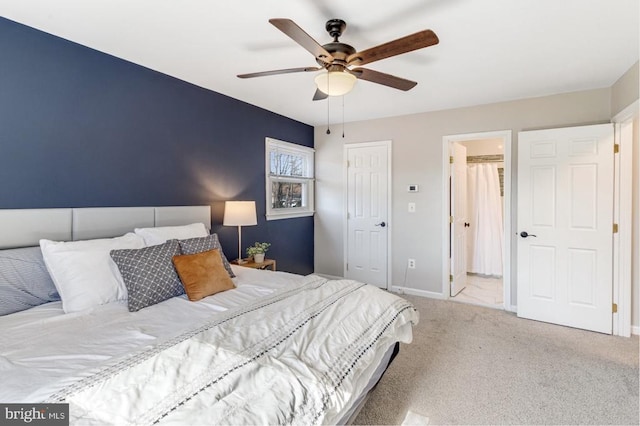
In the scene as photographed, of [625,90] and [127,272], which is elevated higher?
[625,90]

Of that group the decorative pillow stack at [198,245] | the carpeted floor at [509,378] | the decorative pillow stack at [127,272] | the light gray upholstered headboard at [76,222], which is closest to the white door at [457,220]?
the carpeted floor at [509,378]

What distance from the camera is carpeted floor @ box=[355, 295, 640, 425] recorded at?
6.33ft

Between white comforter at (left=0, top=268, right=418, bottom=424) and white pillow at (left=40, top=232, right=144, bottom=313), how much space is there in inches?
4.4

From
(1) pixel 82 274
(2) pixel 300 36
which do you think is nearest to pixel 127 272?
(1) pixel 82 274

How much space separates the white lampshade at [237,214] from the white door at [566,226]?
3015 millimetres

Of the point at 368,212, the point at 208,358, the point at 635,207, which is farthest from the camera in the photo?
the point at 368,212

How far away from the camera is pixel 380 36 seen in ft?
7.29

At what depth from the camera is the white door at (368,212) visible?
4.48 m

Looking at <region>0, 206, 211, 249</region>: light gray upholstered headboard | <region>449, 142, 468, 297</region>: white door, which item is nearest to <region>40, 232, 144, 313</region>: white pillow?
<region>0, 206, 211, 249</region>: light gray upholstered headboard

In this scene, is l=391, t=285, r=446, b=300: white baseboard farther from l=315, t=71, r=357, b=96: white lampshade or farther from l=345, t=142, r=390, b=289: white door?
l=315, t=71, r=357, b=96: white lampshade

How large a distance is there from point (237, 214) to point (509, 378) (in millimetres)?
2753

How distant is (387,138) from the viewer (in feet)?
14.5

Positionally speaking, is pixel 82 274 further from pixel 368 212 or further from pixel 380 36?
pixel 368 212

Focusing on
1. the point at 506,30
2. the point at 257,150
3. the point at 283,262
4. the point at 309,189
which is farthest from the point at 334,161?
the point at 506,30
